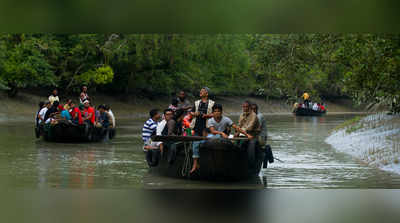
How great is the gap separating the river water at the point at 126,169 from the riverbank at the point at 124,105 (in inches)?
647

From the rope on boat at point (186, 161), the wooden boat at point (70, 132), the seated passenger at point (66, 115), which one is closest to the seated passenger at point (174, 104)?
the rope on boat at point (186, 161)

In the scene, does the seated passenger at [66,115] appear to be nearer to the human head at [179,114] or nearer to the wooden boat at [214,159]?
the human head at [179,114]

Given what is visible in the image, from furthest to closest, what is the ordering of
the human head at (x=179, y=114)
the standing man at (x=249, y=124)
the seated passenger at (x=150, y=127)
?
1. the human head at (x=179, y=114)
2. the seated passenger at (x=150, y=127)
3. the standing man at (x=249, y=124)

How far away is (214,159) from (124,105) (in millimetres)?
33637

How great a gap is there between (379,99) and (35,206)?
476 inches

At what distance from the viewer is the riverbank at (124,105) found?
35.6 m

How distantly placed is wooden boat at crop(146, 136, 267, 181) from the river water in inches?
6.9

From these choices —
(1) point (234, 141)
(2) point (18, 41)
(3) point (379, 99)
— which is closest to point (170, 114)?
(1) point (234, 141)

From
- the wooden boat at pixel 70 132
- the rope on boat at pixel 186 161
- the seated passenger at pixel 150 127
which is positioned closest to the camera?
the rope on boat at pixel 186 161

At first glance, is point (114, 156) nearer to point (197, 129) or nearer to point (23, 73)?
point (197, 129)

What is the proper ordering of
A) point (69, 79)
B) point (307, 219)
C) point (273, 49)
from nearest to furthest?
point (307, 219) → point (273, 49) → point (69, 79)

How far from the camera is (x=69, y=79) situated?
4012 cm

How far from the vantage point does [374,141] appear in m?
17.5

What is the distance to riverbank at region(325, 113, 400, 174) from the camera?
571 inches
